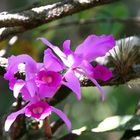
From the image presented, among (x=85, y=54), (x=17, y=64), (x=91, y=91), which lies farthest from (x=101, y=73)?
(x=91, y=91)

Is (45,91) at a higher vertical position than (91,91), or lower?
higher

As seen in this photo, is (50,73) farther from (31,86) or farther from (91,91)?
(91,91)

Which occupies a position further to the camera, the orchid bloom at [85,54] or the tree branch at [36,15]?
the tree branch at [36,15]

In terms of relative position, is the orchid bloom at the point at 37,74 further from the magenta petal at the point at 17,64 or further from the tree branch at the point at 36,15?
the tree branch at the point at 36,15

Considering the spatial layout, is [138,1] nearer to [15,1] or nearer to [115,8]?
[15,1]

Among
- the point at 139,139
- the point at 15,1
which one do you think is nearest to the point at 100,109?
the point at 15,1

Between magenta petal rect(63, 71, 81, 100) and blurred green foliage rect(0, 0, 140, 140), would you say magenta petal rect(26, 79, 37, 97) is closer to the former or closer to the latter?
magenta petal rect(63, 71, 81, 100)

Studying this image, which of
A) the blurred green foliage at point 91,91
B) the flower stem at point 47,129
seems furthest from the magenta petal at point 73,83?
the blurred green foliage at point 91,91
